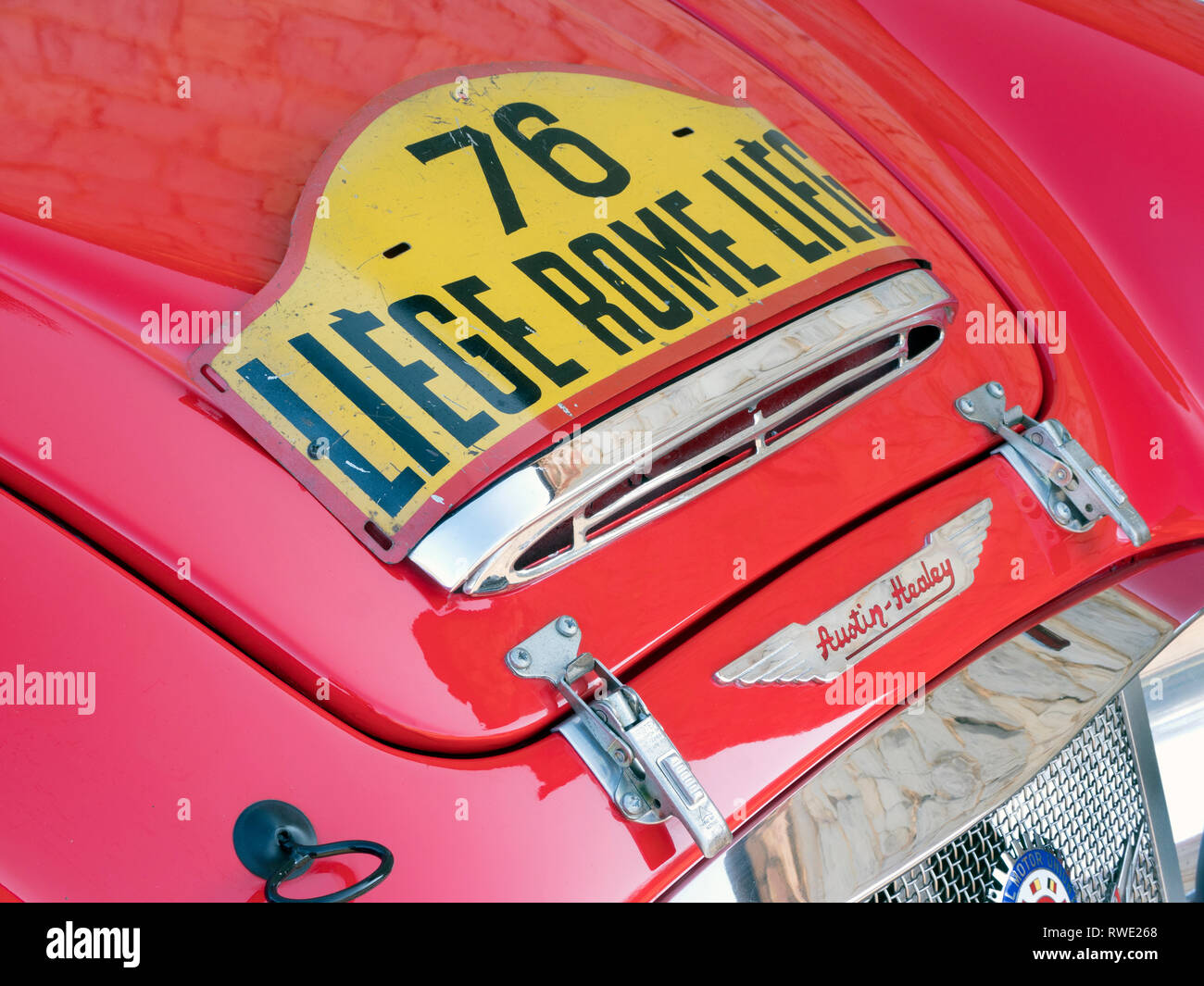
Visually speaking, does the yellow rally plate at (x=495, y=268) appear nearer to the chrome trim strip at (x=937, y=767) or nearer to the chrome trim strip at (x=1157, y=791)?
the chrome trim strip at (x=937, y=767)

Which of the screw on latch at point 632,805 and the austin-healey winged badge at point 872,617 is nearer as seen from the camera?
the screw on latch at point 632,805

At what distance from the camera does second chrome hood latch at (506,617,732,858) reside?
0.98 m

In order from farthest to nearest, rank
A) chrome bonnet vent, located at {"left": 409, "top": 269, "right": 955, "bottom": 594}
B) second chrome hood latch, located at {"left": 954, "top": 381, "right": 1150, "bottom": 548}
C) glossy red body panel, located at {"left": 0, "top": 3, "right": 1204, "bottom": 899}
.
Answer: second chrome hood latch, located at {"left": 954, "top": 381, "right": 1150, "bottom": 548}
chrome bonnet vent, located at {"left": 409, "top": 269, "right": 955, "bottom": 594}
glossy red body panel, located at {"left": 0, "top": 3, "right": 1204, "bottom": 899}

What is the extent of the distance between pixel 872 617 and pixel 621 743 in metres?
0.31

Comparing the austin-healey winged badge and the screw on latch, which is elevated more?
the austin-healey winged badge

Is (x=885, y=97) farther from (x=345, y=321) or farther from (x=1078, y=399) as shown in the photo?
(x=345, y=321)

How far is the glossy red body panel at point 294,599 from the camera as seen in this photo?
0.94 m

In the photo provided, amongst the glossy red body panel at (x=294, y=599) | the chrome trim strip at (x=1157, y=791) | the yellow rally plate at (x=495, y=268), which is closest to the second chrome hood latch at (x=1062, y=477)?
the glossy red body panel at (x=294, y=599)

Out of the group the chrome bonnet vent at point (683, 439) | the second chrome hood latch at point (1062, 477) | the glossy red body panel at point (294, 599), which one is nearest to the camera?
the glossy red body panel at point (294, 599)

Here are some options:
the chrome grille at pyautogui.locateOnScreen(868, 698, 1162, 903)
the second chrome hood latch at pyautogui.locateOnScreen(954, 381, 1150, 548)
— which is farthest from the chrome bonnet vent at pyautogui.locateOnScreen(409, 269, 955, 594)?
the chrome grille at pyautogui.locateOnScreen(868, 698, 1162, 903)

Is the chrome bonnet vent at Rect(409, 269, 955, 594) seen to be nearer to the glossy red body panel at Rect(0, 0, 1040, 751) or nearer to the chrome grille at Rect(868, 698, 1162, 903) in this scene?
the glossy red body panel at Rect(0, 0, 1040, 751)

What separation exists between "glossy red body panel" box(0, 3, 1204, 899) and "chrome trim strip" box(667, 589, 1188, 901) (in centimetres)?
3

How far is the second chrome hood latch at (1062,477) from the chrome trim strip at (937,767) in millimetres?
87
